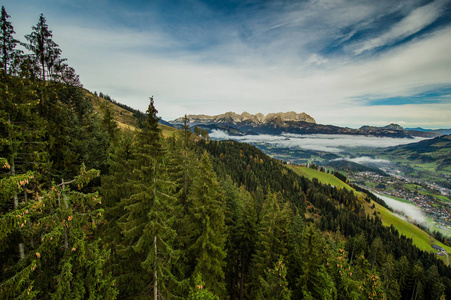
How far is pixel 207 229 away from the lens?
18.8 m

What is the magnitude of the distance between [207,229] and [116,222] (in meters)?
8.61

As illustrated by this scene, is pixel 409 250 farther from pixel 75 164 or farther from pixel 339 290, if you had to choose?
pixel 75 164

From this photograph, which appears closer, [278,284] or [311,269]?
[278,284]

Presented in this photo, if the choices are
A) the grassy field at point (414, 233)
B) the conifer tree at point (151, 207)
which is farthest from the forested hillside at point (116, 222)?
the grassy field at point (414, 233)

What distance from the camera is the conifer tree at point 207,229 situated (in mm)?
18875

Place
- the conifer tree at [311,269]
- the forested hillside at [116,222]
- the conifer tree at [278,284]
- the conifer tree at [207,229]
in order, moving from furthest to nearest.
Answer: the conifer tree at [311,269] → the conifer tree at [207,229] → the conifer tree at [278,284] → the forested hillside at [116,222]

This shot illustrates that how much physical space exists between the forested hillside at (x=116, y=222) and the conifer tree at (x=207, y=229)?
137 millimetres

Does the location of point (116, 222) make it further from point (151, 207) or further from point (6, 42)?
point (6, 42)

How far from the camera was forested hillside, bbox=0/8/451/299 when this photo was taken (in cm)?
829

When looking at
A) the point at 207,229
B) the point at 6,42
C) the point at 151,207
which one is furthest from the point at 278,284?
the point at 6,42

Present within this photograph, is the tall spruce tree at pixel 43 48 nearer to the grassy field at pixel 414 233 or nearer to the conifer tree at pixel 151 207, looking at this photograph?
the conifer tree at pixel 151 207

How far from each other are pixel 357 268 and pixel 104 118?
49.9 m

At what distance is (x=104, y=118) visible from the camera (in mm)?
35719

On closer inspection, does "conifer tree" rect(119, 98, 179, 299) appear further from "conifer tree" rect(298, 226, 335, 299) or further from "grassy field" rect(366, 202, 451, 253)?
"grassy field" rect(366, 202, 451, 253)
